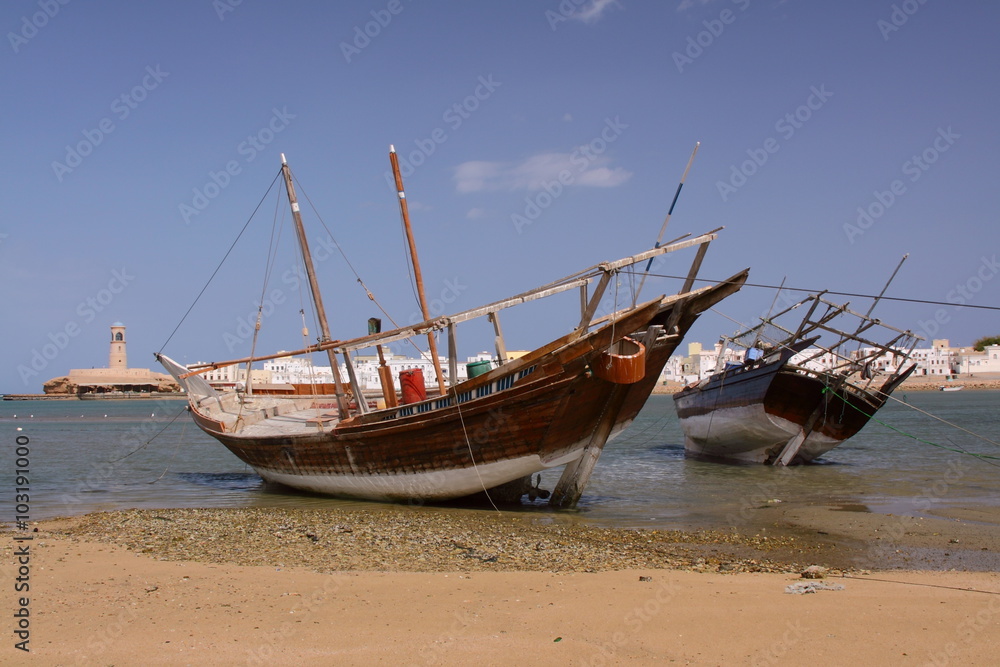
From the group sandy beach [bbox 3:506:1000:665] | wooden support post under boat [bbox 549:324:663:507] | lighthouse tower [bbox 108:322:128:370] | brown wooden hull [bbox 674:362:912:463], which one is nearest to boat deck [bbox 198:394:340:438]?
wooden support post under boat [bbox 549:324:663:507]

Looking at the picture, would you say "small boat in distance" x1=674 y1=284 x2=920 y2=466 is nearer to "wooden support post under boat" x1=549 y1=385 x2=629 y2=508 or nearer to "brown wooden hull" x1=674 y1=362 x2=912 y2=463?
"brown wooden hull" x1=674 y1=362 x2=912 y2=463

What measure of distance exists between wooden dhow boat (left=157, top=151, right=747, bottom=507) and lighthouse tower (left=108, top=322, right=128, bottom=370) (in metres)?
163

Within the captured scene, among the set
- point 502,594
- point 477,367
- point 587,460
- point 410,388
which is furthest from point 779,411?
point 502,594

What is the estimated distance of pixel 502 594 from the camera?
776cm

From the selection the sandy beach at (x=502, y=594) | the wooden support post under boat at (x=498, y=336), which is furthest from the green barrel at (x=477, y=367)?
the sandy beach at (x=502, y=594)

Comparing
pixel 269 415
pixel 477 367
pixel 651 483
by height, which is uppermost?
pixel 477 367

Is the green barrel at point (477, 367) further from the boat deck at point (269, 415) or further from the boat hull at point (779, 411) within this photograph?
the boat hull at point (779, 411)

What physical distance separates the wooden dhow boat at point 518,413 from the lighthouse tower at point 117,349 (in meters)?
163

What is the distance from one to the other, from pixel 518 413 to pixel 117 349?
553 ft

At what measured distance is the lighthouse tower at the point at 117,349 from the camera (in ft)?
525

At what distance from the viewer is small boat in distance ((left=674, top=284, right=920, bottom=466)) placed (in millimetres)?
20281

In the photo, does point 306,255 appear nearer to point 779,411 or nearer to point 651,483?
point 651,483

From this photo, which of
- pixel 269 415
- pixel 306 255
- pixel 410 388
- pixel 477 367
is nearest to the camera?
pixel 477 367

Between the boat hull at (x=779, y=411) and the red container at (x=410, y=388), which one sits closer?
the red container at (x=410, y=388)
